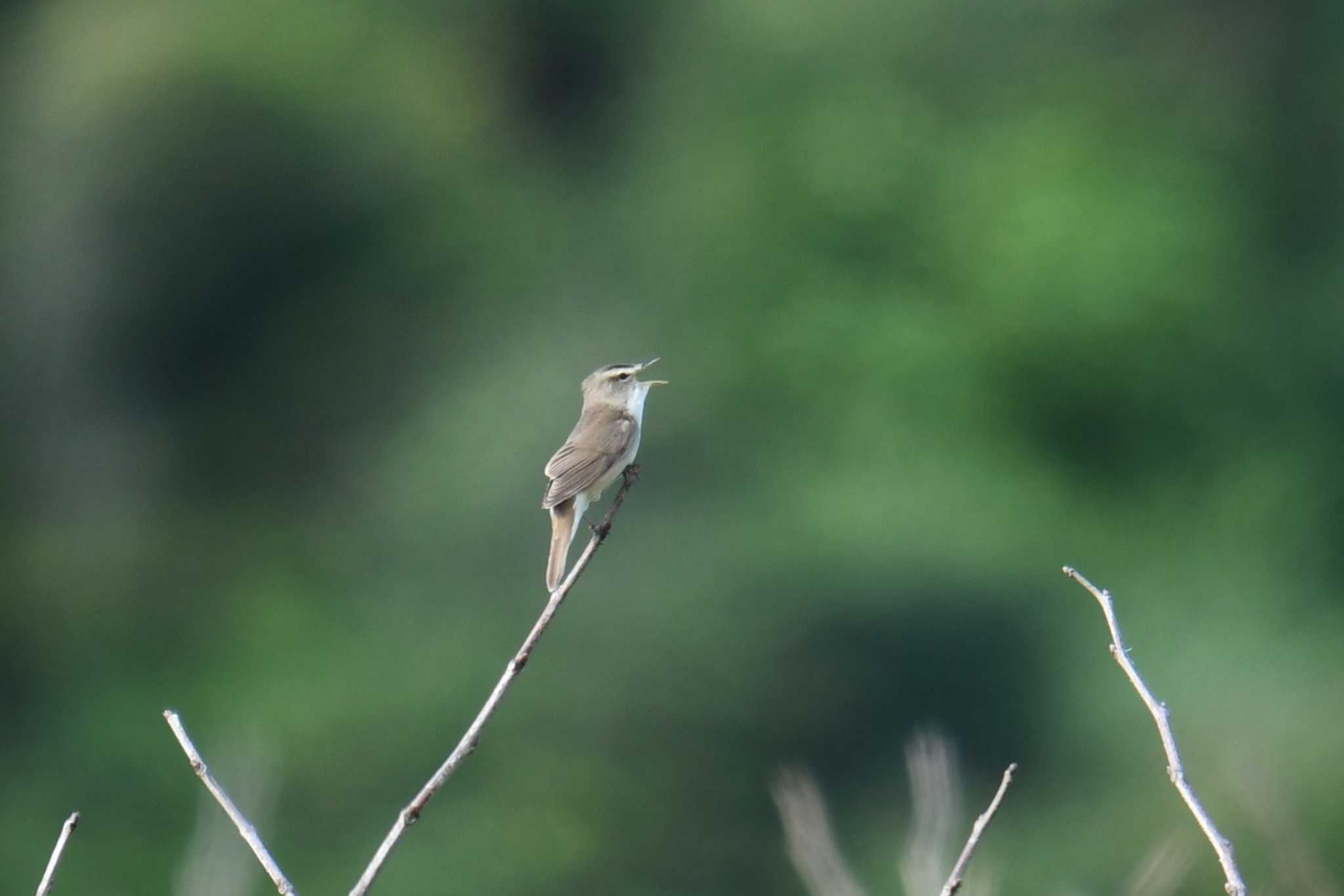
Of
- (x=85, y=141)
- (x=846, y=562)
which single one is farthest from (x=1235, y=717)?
(x=85, y=141)

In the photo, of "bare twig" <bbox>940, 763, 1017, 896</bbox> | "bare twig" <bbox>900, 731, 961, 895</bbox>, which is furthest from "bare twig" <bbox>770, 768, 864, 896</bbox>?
"bare twig" <bbox>940, 763, 1017, 896</bbox>

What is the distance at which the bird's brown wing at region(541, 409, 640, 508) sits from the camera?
15.5 feet

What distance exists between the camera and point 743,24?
24.7 metres

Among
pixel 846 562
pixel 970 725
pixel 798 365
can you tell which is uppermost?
pixel 798 365

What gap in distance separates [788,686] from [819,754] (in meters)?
0.73

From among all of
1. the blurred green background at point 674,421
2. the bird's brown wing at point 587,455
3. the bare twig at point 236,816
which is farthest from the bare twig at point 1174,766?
the blurred green background at point 674,421

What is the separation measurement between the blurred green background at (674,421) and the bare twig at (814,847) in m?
10.4

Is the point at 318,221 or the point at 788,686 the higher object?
the point at 318,221

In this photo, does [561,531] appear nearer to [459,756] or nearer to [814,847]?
[814,847]

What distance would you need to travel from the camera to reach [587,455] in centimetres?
482

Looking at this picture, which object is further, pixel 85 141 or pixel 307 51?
pixel 307 51

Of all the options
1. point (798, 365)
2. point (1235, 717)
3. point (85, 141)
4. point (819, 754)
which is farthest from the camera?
point (85, 141)

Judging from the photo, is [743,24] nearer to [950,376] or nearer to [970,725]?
[950,376]

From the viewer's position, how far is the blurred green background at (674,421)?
15523mm
